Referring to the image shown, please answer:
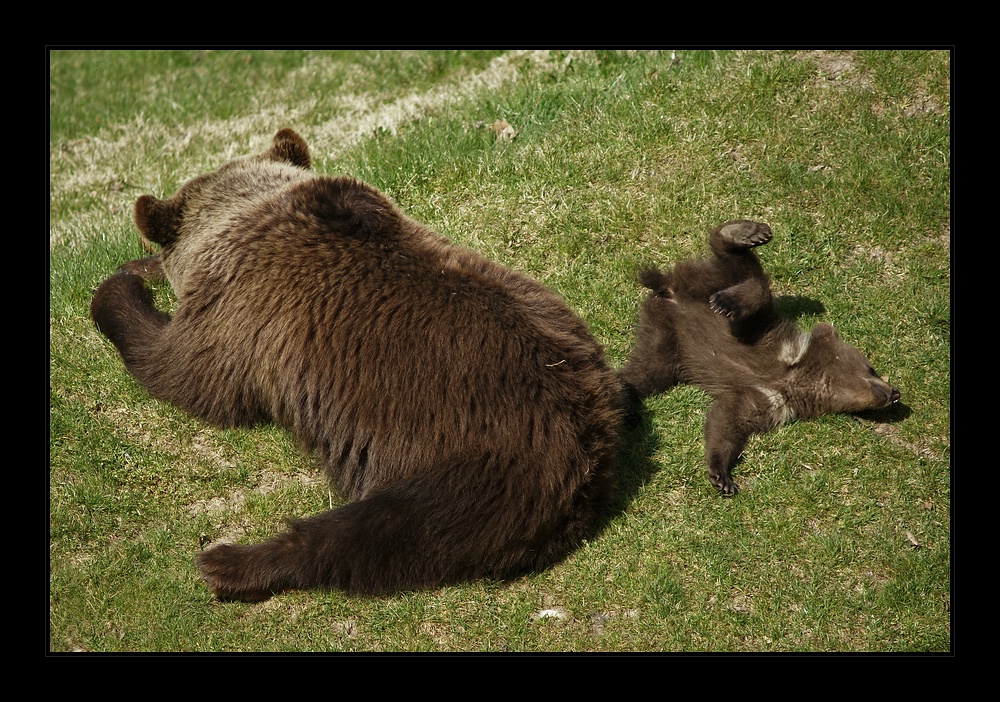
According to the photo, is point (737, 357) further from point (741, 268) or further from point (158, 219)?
point (158, 219)

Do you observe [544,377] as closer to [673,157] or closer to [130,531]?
[130,531]

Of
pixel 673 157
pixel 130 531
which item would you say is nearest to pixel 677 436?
pixel 673 157

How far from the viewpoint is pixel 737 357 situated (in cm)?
568

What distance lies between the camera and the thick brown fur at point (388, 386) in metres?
4.57

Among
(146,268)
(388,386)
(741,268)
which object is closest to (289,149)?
(146,268)

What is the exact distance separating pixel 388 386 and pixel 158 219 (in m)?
2.35

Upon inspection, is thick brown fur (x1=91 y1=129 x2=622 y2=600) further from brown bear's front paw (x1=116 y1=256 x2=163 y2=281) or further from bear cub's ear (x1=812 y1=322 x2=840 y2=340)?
bear cub's ear (x1=812 y1=322 x2=840 y2=340)

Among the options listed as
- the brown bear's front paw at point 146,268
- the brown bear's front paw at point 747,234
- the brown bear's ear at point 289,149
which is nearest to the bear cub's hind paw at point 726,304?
the brown bear's front paw at point 747,234

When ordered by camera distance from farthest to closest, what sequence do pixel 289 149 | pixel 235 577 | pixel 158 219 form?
1. pixel 289 149
2. pixel 158 219
3. pixel 235 577

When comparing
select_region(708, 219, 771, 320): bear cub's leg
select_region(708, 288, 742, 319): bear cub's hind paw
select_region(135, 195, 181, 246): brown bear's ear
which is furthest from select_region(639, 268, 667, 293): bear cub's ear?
select_region(135, 195, 181, 246): brown bear's ear

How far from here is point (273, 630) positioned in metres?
4.71

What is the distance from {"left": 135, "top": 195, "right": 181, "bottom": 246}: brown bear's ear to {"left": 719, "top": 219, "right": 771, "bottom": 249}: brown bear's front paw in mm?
3602

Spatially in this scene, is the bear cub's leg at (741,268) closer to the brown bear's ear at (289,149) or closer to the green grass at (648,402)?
the green grass at (648,402)

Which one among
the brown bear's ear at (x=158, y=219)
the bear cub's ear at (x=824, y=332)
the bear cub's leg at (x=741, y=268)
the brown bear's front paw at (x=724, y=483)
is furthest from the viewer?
the brown bear's ear at (x=158, y=219)
